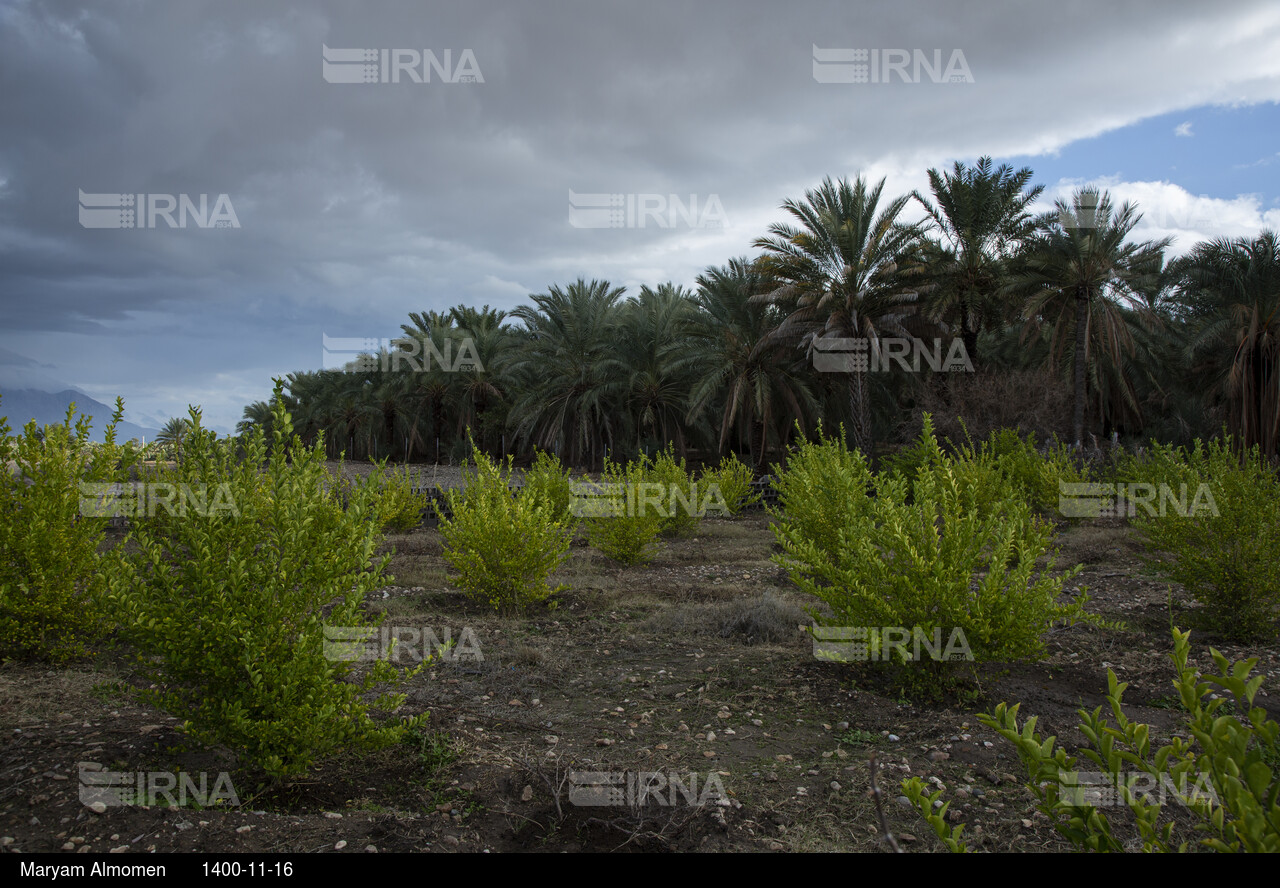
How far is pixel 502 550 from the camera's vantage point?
7438 millimetres

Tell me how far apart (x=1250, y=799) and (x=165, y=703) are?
3782mm

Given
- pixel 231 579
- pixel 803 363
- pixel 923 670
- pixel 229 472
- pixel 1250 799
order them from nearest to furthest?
pixel 1250 799
pixel 231 579
pixel 229 472
pixel 923 670
pixel 803 363

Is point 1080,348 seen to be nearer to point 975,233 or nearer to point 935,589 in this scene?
point 975,233

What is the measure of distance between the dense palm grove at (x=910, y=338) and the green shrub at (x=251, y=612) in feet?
60.1

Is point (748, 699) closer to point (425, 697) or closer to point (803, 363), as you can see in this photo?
point (425, 697)

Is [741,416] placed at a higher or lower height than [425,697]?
higher

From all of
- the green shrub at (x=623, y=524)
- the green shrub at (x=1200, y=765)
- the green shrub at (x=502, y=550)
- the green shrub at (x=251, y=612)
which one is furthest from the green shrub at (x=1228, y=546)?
the green shrub at (x=251, y=612)

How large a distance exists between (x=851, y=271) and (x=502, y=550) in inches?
667

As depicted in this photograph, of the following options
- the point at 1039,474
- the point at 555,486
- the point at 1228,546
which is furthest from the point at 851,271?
the point at 1228,546

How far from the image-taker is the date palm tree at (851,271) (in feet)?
69.2

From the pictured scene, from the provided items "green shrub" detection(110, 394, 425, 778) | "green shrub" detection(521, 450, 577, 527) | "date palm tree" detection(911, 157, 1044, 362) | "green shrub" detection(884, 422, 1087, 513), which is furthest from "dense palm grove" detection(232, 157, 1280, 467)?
"green shrub" detection(110, 394, 425, 778)

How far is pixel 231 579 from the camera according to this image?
3.25 meters

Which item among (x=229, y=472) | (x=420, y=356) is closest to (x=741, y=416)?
(x=420, y=356)

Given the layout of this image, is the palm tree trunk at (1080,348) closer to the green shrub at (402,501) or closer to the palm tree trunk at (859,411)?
the palm tree trunk at (859,411)
